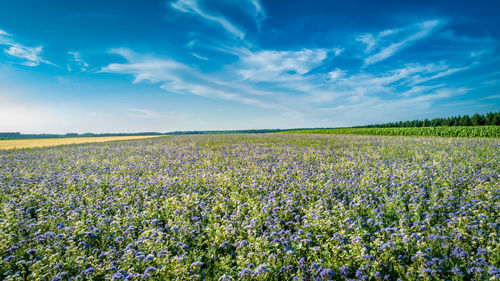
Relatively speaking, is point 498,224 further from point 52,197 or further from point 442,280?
point 52,197

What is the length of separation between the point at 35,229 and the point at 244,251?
498 centimetres

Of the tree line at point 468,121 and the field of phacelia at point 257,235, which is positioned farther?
the tree line at point 468,121

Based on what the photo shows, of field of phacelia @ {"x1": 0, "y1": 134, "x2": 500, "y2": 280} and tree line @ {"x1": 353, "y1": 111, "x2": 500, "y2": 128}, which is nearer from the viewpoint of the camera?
field of phacelia @ {"x1": 0, "y1": 134, "x2": 500, "y2": 280}

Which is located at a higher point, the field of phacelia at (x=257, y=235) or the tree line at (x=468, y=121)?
the tree line at (x=468, y=121)

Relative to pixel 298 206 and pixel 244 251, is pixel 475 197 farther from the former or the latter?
pixel 244 251

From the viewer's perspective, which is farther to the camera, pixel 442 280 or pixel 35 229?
pixel 35 229

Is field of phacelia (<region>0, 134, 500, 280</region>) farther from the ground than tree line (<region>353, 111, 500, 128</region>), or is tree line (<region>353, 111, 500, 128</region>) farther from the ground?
tree line (<region>353, 111, 500, 128</region>)

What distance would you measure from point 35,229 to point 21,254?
54.9 inches

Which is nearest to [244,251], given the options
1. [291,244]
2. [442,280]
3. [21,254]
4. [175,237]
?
[291,244]

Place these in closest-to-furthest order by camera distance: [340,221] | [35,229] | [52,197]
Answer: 1. [340,221]
2. [35,229]
3. [52,197]

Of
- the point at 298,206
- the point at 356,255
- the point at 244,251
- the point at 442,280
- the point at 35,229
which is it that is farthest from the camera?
the point at 298,206

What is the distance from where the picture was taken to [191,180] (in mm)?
8297

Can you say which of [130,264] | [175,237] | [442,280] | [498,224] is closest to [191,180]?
[175,237]

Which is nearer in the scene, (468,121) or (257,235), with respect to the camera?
(257,235)
